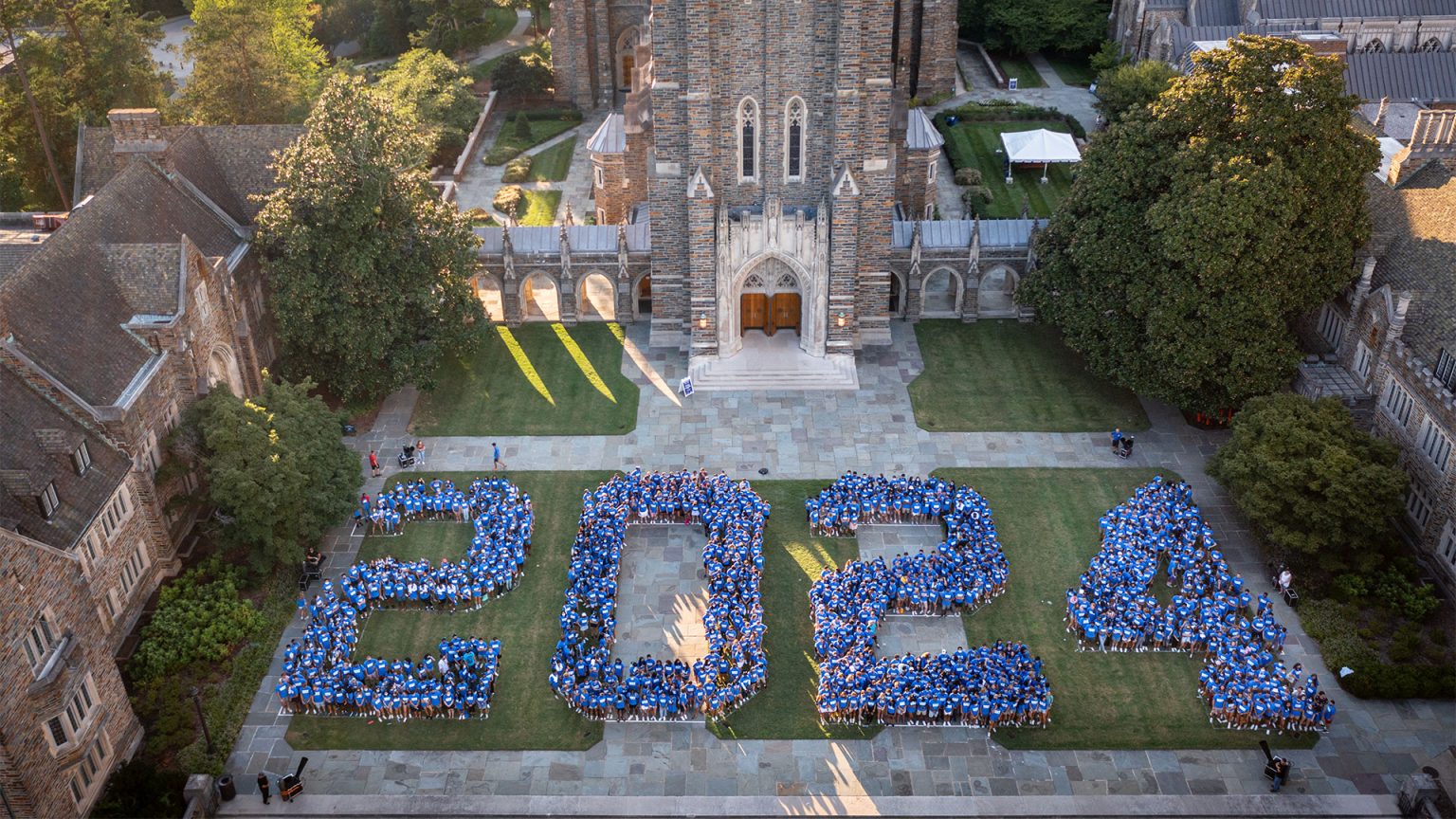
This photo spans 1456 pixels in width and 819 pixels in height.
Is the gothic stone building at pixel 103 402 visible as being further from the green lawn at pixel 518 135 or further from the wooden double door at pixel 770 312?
the green lawn at pixel 518 135

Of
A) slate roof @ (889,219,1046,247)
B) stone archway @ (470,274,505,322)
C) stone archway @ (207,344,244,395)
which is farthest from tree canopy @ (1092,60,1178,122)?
stone archway @ (207,344,244,395)

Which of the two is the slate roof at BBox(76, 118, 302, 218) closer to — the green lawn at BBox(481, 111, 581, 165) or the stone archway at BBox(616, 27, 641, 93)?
the green lawn at BBox(481, 111, 581, 165)

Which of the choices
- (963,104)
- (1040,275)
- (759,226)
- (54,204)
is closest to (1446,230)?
(1040,275)

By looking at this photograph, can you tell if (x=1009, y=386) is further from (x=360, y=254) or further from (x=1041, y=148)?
(x=360, y=254)

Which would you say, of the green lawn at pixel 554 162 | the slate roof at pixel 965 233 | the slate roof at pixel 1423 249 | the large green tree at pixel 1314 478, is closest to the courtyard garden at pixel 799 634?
the large green tree at pixel 1314 478

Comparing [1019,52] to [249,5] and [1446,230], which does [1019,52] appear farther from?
[249,5]
